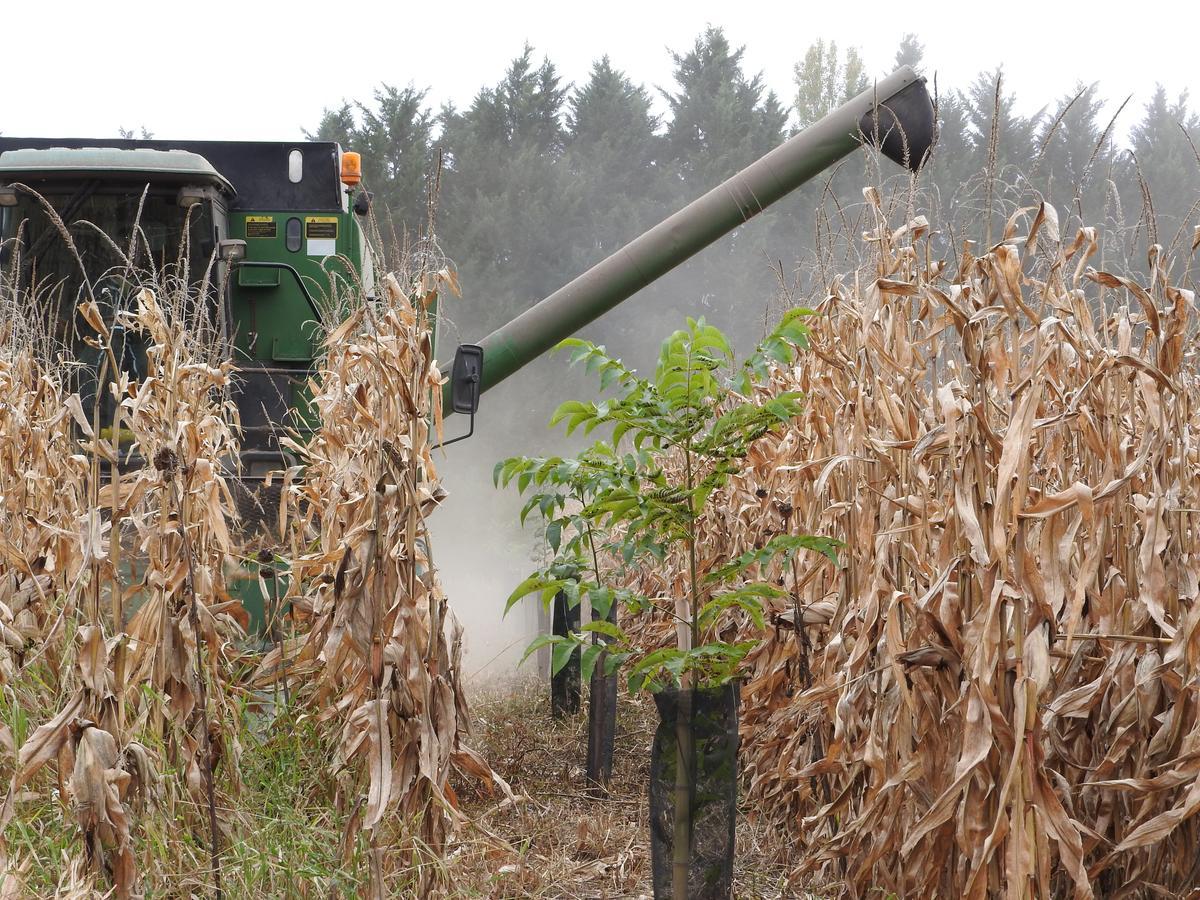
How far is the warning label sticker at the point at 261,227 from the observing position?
19.7 feet

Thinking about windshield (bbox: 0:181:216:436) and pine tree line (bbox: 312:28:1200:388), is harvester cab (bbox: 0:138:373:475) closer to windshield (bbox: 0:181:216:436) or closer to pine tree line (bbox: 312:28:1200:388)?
windshield (bbox: 0:181:216:436)

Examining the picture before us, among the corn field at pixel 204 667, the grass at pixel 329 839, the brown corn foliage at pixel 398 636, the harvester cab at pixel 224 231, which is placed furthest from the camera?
the harvester cab at pixel 224 231

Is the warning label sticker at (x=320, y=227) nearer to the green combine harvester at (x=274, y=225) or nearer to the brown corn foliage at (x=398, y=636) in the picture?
the green combine harvester at (x=274, y=225)

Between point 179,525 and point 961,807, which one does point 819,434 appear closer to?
point 961,807

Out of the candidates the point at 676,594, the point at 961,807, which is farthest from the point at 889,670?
the point at 676,594

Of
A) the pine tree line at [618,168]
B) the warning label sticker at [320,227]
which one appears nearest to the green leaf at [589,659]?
the warning label sticker at [320,227]

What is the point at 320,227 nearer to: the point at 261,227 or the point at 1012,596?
the point at 261,227

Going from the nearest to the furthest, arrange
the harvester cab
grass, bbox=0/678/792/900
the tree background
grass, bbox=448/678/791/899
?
grass, bbox=0/678/792/900 < grass, bbox=448/678/791/899 < the harvester cab < the tree background

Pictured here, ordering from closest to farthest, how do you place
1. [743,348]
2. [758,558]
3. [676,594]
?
[758,558], [676,594], [743,348]

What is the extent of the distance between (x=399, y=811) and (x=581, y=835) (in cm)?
99

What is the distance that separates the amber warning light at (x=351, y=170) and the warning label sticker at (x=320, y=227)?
0.21m

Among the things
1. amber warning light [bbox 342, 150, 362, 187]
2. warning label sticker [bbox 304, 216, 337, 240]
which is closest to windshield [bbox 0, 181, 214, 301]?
warning label sticker [bbox 304, 216, 337, 240]

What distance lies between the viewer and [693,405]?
301 centimetres

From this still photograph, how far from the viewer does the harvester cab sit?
5137 mm
